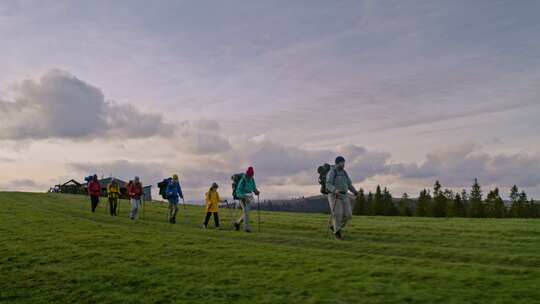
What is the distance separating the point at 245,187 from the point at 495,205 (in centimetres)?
11162

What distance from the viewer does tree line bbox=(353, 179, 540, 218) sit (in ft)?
391

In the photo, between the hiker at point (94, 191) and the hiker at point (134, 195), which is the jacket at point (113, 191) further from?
the hiker at point (134, 195)

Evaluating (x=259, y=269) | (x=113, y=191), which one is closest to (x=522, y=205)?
(x=113, y=191)

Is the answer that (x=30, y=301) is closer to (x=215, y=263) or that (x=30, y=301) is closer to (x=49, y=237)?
(x=215, y=263)

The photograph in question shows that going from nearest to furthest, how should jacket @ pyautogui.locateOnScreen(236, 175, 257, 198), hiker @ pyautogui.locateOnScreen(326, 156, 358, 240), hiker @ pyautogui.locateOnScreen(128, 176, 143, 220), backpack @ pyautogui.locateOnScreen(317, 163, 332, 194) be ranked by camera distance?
hiker @ pyautogui.locateOnScreen(326, 156, 358, 240) < backpack @ pyautogui.locateOnScreen(317, 163, 332, 194) < jacket @ pyautogui.locateOnScreen(236, 175, 257, 198) < hiker @ pyautogui.locateOnScreen(128, 176, 143, 220)

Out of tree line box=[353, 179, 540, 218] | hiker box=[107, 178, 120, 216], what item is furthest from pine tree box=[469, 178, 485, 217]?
hiker box=[107, 178, 120, 216]

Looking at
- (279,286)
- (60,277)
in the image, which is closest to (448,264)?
(279,286)

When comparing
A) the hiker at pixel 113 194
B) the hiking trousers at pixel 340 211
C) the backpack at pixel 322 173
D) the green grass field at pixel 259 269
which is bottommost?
the green grass field at pixel 259 269

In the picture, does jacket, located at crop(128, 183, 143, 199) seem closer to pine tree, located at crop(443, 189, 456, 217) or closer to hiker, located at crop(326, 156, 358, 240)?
hiker, located at crop(326, 156, 358, 240)

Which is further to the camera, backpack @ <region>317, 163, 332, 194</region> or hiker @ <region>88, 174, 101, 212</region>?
hiker @ <region>88, 174, 101, 212</region>

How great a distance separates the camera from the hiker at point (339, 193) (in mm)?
22188

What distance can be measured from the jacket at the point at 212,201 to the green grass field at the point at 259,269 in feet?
18.0

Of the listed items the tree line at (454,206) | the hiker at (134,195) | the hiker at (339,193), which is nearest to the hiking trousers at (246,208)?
the hiker at (339,193)

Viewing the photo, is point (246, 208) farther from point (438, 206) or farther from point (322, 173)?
point (438, 206)
